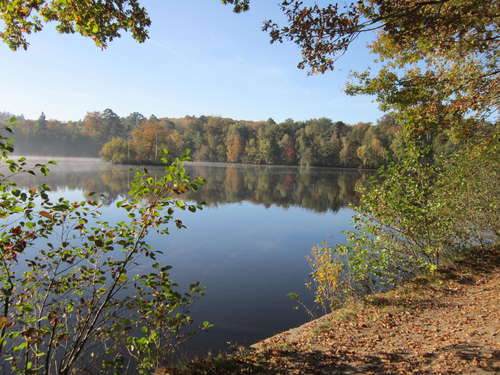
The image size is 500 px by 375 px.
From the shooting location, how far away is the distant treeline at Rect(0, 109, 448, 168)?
268ft

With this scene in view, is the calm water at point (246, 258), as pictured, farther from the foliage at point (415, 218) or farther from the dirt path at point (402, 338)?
the foliage at point (415, 218)

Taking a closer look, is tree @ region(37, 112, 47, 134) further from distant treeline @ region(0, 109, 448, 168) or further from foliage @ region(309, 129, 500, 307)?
foliage @ region(309, 129, 500, 307)

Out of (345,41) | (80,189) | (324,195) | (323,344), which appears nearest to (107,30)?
(345,41)

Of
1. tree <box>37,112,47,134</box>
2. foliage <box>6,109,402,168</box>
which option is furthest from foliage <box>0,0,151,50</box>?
tree <box>37,112,47,134</box>

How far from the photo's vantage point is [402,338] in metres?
5.72

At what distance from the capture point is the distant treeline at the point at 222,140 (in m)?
81.8

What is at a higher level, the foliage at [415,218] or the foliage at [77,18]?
the foliage at [77,18]

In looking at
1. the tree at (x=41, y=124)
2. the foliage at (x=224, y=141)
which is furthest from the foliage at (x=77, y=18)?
the tree at (x=41, y=124)

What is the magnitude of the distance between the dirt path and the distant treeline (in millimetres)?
78217

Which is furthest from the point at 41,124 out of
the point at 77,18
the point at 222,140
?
the point at 77,18

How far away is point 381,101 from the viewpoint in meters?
9.64

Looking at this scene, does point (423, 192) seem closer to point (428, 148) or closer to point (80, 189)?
point (428, 148)

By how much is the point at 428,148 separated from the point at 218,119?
118031 mm

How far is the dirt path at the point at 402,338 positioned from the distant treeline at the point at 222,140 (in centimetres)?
7822
